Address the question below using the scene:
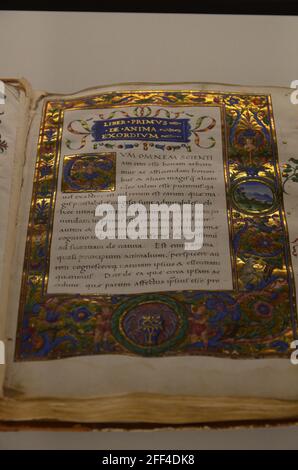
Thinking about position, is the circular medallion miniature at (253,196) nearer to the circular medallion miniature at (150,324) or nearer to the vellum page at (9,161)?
the circular medallion miniature at (150,324)

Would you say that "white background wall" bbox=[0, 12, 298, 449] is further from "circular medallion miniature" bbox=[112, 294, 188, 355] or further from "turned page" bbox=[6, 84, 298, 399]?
"circular medallion miniature" bbox=[112, 294, 188, 355]

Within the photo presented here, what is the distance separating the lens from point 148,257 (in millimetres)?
1443

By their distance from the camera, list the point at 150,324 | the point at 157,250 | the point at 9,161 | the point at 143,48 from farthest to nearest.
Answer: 1. the point at 143,48
2. the point at 9,161
3. the point at 157,250
4. the point at 150,324

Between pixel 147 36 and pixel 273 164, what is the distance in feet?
2.50

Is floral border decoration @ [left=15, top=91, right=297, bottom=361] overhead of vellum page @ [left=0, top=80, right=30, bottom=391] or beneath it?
beneath

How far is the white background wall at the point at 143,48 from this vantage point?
6.45 ft

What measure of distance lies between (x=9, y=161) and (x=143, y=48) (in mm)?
715

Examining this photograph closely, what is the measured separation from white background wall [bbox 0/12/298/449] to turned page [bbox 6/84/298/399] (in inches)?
8.0

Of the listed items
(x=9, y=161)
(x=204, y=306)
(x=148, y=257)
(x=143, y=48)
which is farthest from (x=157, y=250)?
(x=143, y=48)

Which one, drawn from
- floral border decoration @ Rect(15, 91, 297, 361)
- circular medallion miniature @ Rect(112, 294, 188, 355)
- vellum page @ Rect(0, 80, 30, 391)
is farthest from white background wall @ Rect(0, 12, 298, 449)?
circular medallion miniature @ Rect(112, 294, 188, 355)

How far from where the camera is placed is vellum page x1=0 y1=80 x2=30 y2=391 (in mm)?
1430

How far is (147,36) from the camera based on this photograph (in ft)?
6.88

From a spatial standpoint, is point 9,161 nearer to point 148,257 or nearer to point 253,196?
point 148,257

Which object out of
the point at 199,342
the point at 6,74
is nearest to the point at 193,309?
the point at 199,342
